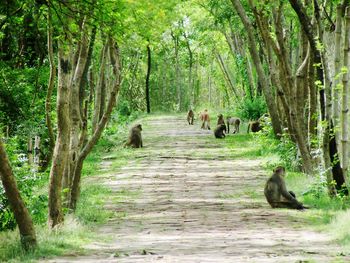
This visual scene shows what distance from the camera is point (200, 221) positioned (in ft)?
46.0

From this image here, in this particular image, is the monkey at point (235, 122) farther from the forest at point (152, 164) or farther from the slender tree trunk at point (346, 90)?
the slender tree trunk at point (346, 90)

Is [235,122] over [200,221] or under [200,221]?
over

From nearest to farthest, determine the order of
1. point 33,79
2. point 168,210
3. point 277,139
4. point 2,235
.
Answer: point 2,235, point 168,210, point 33,79, point 277,139

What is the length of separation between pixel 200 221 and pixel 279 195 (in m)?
2.20

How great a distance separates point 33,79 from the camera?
22.6 m

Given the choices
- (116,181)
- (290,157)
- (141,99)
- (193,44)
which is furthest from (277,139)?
(141,99)

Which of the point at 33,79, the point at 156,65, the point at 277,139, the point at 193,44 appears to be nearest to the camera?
the point at 33,79

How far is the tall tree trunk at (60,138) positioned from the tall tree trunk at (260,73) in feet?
35.6

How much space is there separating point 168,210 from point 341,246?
5241mm

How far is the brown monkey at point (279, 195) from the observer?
15.1 meters

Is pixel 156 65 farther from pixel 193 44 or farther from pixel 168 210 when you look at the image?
pixel 168 210

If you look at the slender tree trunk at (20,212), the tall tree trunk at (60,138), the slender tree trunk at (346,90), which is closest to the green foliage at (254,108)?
the slender tree trunk at (346,90)

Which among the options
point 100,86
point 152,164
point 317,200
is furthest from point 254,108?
point 317,200

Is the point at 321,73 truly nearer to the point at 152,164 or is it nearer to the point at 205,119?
the point at 152,164
